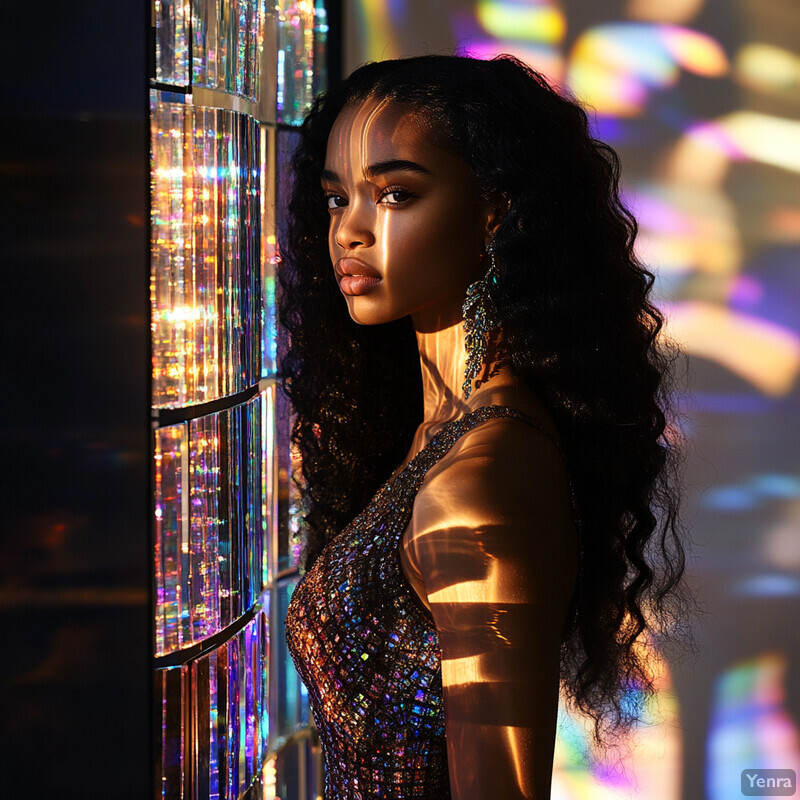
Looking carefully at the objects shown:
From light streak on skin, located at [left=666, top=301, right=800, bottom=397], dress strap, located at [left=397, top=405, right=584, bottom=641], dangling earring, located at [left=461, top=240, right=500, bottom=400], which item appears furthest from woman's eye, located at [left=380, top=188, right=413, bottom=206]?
light streak on skin, located at [left=666, top=301, right=800, bottom=397]

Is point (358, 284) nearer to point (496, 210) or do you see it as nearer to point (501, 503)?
point (496, 210)

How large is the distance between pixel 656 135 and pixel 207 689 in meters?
1.50

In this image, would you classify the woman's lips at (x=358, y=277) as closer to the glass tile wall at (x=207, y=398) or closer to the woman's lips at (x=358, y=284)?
the woman's lips at (x=358, y=284)

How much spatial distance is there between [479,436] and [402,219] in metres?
0.26

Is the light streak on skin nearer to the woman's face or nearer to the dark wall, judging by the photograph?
the woman's face

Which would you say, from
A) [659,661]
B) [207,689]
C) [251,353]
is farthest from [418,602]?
[659,661]

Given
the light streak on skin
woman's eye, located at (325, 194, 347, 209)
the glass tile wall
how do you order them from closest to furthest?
the glass tile wall < woman's eye, located at (325, 194, 347, 209) < the light streak on skin

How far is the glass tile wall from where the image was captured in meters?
1.03

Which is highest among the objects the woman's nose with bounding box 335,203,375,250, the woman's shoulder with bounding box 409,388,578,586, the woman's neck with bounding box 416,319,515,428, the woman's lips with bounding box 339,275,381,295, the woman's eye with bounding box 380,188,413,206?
the woman's eye with bounding box 380,188,413,206

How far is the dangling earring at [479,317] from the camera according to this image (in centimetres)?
111

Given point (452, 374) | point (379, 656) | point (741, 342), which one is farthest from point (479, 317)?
point (741, 342)

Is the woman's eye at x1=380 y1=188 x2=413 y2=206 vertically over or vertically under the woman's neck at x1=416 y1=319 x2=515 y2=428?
over

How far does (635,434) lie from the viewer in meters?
1.19

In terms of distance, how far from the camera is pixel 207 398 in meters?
1.11
